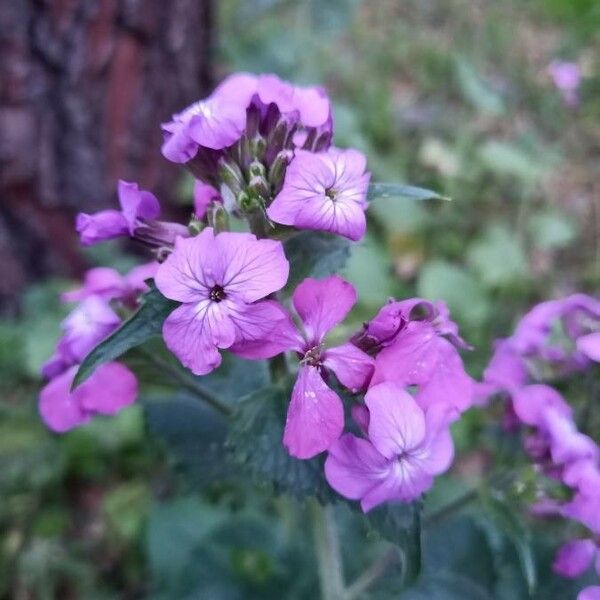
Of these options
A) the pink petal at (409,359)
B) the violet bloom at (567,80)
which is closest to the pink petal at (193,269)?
the pink petal at (409,359)

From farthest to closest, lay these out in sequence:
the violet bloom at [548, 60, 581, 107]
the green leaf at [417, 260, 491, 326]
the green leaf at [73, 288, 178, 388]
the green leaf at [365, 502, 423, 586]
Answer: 1. the violet bloom at [548, 60, 581, 107]
2. the green leaf at [417, 260, 491, 326]
3. the green leaf at [365, 502, 423, 586]
4. the green leaf at [73, 288, 178, 388]

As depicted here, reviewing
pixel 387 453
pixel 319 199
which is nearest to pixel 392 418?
pixel 387 453

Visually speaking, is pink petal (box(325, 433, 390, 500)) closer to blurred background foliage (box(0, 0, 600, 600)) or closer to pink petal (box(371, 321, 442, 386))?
pink petal (box(371, 321, 442, 386))

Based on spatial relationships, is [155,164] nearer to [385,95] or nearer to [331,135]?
[385,95]

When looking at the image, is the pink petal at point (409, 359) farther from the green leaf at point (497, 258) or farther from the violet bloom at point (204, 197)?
the green leaf at point (497, 258)

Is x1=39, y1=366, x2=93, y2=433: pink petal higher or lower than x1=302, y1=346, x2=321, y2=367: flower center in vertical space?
lower

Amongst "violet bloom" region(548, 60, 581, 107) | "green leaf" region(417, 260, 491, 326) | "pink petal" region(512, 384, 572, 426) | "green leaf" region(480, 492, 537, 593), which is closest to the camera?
"green leaf" region(480, 492, 537, 593)

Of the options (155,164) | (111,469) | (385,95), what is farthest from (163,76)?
(111,469)

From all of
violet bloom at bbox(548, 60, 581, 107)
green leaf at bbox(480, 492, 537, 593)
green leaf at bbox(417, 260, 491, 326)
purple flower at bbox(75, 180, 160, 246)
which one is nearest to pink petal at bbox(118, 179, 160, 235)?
purple flower at bbox(75, 180, 160, 246)
